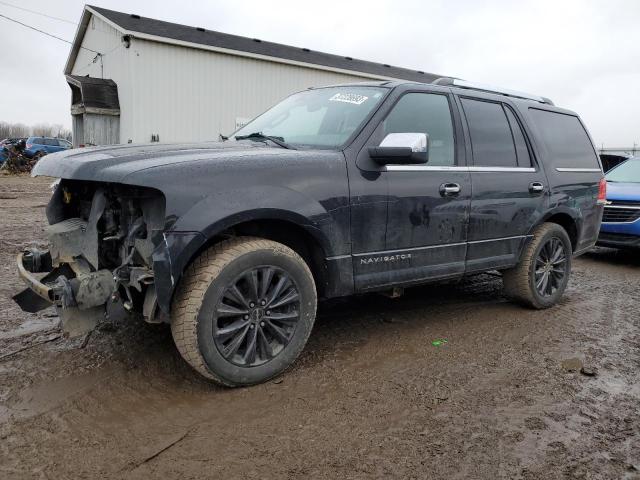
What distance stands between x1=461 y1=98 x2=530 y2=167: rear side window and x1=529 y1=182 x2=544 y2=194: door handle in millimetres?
230

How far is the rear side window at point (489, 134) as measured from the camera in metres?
4.19

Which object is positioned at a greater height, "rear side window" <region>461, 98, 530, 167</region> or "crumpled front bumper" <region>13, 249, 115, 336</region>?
"rear side window" <region>461, 98, 530, 167</region>

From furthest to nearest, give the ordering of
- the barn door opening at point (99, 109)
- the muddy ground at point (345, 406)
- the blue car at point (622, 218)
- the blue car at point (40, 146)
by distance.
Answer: the blue car at point (40, 146), the barn door opening at point (99, 109), the blue car at point (622, 218), the muddy ground at point (345, 406)

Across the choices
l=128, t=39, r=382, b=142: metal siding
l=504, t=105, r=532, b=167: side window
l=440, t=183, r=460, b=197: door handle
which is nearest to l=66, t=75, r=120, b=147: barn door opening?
l=128, t=39, r=382, b=142: metal siding

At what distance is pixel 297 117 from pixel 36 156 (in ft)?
81.7

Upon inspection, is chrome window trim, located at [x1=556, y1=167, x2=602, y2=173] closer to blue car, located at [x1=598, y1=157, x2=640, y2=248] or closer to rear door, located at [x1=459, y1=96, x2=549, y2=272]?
rear door, located at [x1=459, y1=96, x2=549, y2=272]

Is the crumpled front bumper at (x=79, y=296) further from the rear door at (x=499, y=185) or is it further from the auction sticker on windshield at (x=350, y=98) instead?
the rear door at (x=499, y=185)

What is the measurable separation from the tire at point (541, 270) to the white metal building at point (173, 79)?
48.3 feet

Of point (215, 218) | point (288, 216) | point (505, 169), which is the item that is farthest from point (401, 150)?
point (505, 169)

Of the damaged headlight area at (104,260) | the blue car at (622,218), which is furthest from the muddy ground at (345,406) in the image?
the blue car at (622,218)

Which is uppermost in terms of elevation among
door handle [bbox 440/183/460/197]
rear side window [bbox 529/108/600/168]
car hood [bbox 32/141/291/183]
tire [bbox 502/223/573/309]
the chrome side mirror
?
rear side window [bbox 529/108/600/168]

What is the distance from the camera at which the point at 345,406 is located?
2.88 m

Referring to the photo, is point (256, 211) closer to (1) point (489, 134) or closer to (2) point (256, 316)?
(2) point (256, 316)

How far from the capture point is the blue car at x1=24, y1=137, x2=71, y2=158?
24.9 metres
